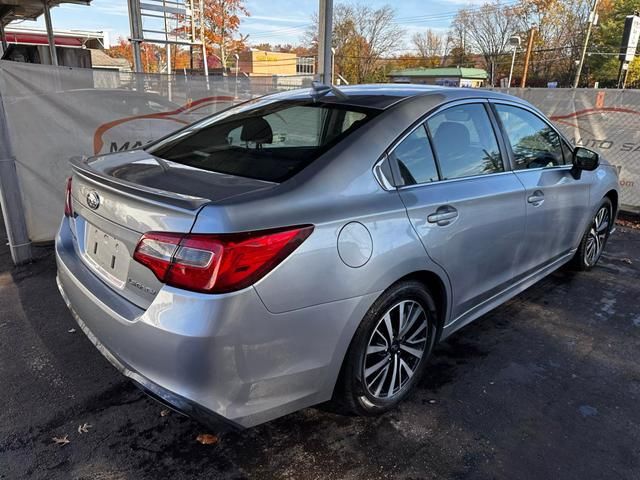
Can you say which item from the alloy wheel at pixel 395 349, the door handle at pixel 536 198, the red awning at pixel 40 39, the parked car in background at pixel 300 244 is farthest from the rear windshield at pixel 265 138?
the red awning at pixel 40 39

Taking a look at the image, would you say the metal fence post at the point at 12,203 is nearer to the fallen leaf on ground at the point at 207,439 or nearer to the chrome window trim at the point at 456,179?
the fallen leaf on ground at the point at 207,439

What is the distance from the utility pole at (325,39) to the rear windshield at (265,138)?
11.1 feet

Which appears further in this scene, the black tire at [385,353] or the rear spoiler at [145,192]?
the black tire at [385,353]

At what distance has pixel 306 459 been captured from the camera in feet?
7.64

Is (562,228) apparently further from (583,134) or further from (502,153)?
(583,134)

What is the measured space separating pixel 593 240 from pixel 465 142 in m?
2.61

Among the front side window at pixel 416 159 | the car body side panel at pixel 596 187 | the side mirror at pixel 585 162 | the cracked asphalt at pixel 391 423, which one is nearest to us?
the cracked asphalt at pixel 391 423

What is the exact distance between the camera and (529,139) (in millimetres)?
3674

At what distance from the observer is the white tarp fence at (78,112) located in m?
4.79

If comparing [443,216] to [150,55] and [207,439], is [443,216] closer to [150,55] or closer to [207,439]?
[207,439]

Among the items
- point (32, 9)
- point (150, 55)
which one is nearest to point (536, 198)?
point (32, 9)

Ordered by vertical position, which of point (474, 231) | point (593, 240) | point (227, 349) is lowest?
point (593, 240)

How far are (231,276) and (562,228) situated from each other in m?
3.14

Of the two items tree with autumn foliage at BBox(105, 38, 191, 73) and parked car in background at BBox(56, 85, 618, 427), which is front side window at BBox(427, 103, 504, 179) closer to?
parked car in background at BBox(56, 85, 618, 427)
